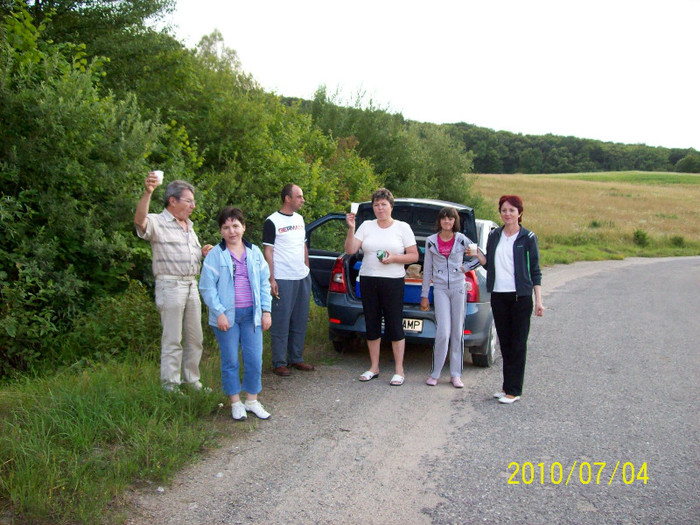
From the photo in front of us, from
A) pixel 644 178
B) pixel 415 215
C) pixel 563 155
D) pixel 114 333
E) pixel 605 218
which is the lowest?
pixel 605 218

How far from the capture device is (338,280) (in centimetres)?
675

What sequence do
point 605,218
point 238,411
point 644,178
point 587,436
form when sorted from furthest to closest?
point 644,178, point 605,218, point 238,411, point 587,436

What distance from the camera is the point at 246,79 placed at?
50.9 ft

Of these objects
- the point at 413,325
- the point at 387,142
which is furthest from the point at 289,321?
the point at 387,142

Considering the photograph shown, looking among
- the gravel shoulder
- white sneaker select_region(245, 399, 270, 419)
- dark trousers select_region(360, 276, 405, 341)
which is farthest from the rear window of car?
white sneaker select_region(245, 399, 270, 419)

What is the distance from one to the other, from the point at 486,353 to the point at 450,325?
2.84ft

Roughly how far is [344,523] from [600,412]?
2.98m

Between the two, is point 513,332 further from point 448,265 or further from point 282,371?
point 282,371

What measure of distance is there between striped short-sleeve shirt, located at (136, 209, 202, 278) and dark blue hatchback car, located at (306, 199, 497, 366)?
203cm

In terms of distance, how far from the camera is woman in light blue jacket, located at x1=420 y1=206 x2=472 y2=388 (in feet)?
19.8

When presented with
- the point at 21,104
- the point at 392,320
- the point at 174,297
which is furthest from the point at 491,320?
the point at 21,104

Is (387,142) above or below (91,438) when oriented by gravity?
above

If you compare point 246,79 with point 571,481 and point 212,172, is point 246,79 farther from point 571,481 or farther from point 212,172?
point 571,481

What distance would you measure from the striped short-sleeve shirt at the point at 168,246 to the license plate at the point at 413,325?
2395 mm
